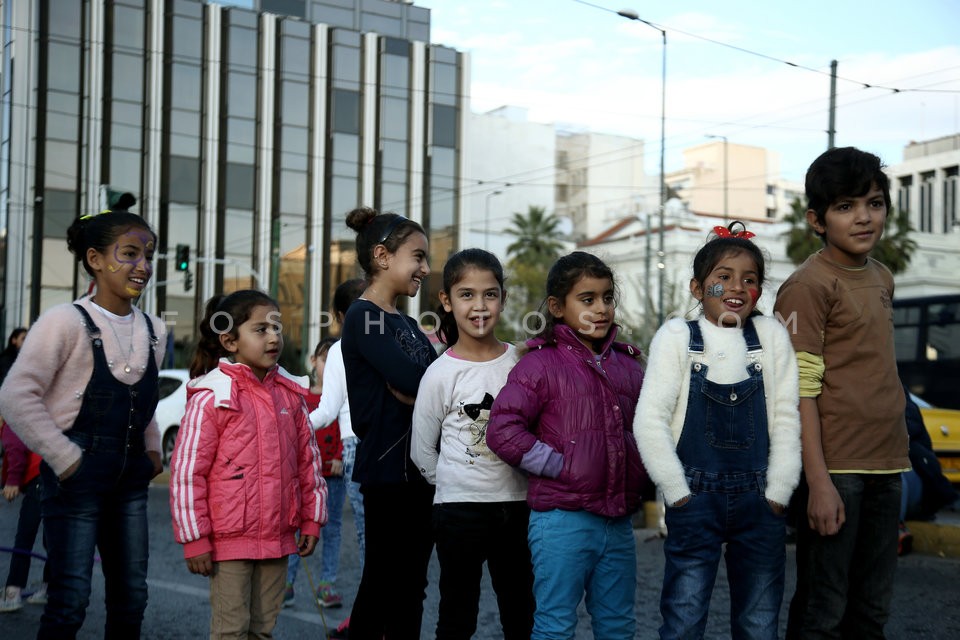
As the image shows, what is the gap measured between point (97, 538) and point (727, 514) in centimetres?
242

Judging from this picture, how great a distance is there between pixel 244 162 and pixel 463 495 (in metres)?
42.3

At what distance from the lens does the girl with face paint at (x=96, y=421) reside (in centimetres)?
395

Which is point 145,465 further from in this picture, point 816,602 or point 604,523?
point 816,602

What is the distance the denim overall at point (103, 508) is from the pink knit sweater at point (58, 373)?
3 cm

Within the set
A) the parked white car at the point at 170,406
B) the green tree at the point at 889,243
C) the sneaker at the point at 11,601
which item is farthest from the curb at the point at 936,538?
the green tree at the point at 889,243

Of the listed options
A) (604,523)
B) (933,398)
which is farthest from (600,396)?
(933,398)

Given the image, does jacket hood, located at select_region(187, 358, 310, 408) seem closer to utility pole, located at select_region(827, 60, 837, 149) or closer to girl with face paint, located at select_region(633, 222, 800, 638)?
girl with face paint, located at select_region(633, 222, 800, 638)

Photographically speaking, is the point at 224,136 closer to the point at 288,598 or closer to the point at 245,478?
the point at 288,598

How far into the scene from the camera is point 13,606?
20.7ft

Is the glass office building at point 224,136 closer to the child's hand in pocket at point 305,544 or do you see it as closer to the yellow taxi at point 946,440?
the yellow taxi at point 946,440

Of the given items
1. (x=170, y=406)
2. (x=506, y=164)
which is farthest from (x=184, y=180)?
(x=170, y=406)

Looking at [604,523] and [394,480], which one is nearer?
[604,523]

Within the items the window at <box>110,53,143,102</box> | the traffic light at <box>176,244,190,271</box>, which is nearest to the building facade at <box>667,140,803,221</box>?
the window at <box>110,53,143,102</box>

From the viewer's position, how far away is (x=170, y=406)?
56.1 ft
